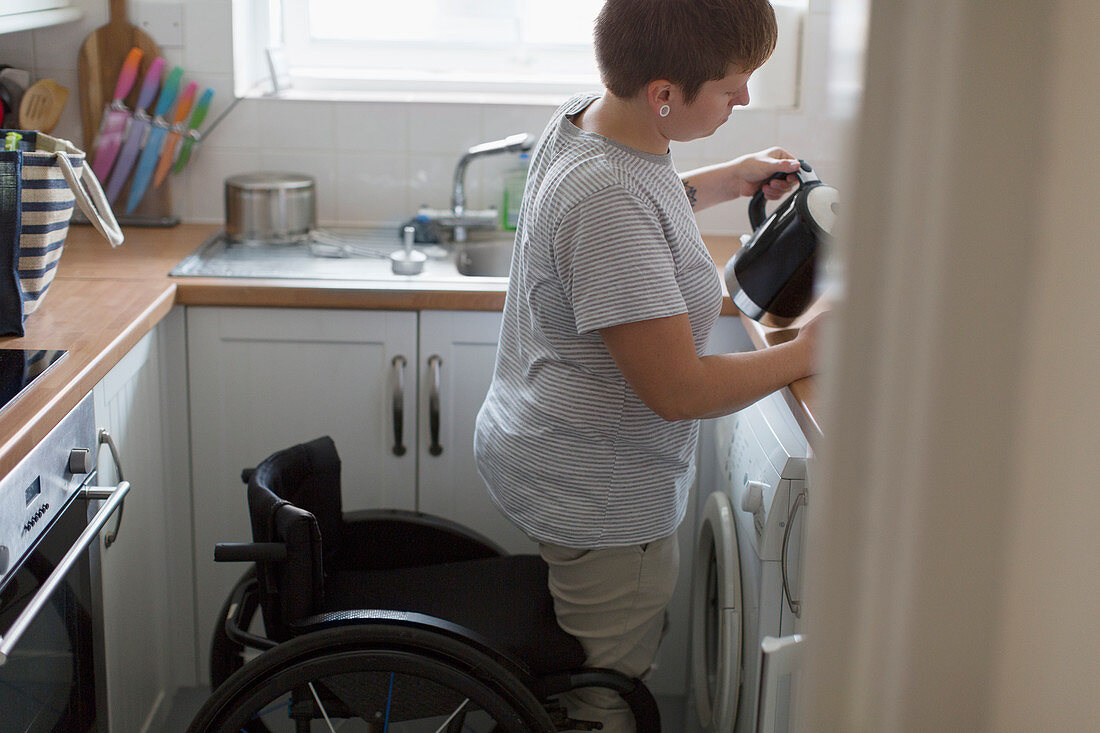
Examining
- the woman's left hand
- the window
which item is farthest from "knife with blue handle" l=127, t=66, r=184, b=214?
the woman's left hand

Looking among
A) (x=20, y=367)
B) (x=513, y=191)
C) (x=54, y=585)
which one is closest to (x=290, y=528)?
(x=54, y=585)

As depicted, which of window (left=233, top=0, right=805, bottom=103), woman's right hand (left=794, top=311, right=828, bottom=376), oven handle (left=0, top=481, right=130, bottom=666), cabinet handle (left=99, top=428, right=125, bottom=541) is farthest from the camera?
window (left=233, top=0, right=805, bottom=103)

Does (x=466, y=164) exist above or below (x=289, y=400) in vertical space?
above

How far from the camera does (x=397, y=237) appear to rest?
237cm

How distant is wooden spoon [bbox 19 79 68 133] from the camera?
2.17 metres

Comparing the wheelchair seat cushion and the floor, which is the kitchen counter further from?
the floor

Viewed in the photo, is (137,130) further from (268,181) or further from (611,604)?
(611,604)

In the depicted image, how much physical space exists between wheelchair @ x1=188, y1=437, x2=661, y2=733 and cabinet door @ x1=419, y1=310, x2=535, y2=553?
26 centimetres

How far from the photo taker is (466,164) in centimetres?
227

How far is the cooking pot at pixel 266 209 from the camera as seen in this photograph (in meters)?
2.20

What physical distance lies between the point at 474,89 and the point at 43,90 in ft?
3.11

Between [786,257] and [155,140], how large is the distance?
1499 millimetres

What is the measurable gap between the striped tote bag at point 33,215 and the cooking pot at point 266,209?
0.64 meters

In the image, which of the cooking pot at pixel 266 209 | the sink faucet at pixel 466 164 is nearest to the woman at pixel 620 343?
the sink faucet at pixel 466 164
